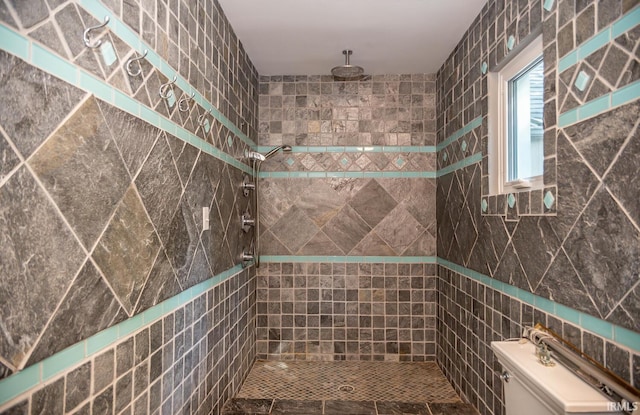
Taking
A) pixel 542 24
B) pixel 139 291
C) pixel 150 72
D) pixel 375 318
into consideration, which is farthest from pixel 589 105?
pixel 375 318

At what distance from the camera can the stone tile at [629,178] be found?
3.37ft

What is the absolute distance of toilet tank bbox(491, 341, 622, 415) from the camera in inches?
39.1

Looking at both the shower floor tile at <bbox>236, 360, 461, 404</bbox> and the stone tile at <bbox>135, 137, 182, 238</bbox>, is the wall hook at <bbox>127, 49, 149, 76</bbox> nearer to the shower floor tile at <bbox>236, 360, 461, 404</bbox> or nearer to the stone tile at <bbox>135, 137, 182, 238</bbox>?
the stone tile at <bbox>135, 137, 182, 238</bbox>

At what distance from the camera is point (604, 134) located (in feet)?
3.78

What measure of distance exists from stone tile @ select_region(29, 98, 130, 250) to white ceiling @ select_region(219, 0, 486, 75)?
4.74 feet

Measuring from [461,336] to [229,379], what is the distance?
1.57 m

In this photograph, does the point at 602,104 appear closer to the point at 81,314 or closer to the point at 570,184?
the point at 570,184

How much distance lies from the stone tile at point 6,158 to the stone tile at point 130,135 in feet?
1.11

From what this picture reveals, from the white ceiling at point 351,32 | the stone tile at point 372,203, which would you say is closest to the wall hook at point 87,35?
the white ceiling at point 351,32

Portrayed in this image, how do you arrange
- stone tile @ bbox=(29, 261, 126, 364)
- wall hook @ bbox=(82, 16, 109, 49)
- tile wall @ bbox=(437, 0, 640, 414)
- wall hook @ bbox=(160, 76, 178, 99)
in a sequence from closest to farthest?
stone tile @ bbox=(29, 261, 126, 364)
wall hook @ bbox=(82, 16, 109, 49)
tile wall @ bbox=(437, 0, 640, 414)
wall hook @ bbox=(160, 76, 178, 99)

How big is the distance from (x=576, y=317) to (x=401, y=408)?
137 centimetres

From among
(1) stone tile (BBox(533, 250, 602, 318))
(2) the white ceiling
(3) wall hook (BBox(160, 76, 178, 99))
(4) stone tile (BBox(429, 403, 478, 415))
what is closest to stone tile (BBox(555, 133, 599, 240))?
(1) stone tile (BBox(533, 250, 602, 318))

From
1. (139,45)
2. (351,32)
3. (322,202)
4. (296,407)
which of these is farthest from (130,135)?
(322,202)

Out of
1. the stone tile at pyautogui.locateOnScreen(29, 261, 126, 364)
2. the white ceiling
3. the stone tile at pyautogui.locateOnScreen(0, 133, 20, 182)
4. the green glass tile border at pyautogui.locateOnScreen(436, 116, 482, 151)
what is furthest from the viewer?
the green glass tile border at pyautogui.locateOnScreen(436, 116, 482, 151)
